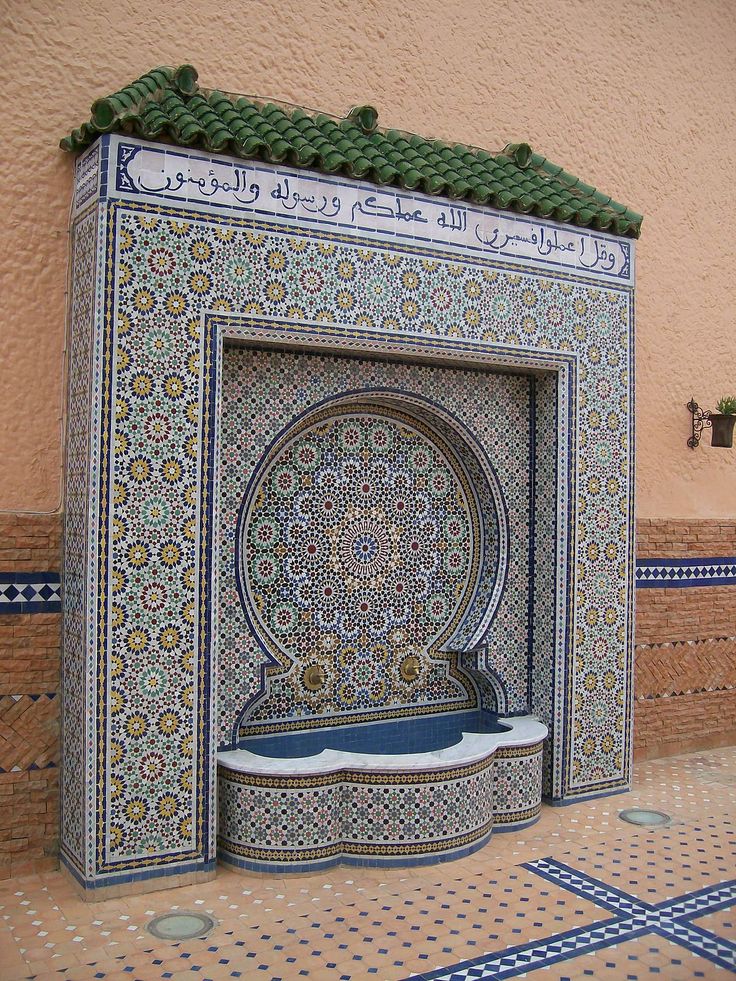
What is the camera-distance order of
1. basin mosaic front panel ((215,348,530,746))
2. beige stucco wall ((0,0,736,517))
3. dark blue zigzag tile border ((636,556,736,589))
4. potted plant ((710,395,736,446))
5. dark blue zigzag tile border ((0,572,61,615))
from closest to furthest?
dark blue zigzag tile border ((0,572,61,615)), beige stucco wall ((0,0,736,517)), basin mosaic front panel ((215,348,530,746)), dark blue zigzag tile border ((636,556,736,589)), potted plant ((710,395,736,446))

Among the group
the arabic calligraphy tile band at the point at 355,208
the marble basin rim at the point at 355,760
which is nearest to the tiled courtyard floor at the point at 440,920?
the marble basin rim at the point at 355,760

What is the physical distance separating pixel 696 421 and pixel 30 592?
424 cm

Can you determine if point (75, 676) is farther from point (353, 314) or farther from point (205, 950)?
point (353, 314)

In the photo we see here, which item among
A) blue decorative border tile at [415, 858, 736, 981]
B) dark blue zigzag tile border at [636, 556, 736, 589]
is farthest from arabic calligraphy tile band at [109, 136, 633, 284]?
blue decorative border tile at [415, 858, 736, 981]

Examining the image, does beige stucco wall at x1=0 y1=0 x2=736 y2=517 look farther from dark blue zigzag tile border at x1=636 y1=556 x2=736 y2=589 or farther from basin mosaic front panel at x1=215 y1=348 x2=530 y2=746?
basin mosaic front panel at x1=215 y1=348 x2=530 y2=746

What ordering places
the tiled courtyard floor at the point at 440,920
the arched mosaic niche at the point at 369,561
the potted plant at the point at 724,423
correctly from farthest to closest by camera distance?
the potted plant at the point at 724,423, the arched mosaic niche at the point at 369,561, the tiled courtyard floor at the point at 440,920

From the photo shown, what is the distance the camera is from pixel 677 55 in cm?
604

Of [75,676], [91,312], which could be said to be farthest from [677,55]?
[75,676]

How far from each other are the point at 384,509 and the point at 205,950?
7.36 feet

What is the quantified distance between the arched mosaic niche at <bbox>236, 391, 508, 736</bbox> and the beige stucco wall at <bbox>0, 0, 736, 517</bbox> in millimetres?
1098

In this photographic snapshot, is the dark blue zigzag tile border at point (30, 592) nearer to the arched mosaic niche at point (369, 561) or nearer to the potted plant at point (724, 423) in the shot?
the arched mosaic niche at point (369, 561)

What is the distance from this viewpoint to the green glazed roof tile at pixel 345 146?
373 cm

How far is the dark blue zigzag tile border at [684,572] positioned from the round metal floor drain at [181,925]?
130 inches

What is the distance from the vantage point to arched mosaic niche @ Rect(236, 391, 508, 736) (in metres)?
Result: 4.38
